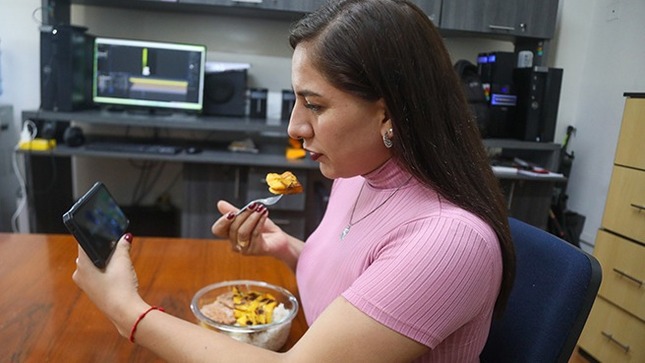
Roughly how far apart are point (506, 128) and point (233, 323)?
239cm

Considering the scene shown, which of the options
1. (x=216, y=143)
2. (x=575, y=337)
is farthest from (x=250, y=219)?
(x=216, y=143)

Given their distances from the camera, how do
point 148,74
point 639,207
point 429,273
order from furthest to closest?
point 148,74 < point 639,207 < point 429,273

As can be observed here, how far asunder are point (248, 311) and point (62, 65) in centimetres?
206

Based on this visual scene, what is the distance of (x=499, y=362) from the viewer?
2.59ft

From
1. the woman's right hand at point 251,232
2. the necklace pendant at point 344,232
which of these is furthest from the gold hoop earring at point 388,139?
the woman's right hand at point 251,232

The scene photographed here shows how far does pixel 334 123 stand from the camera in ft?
2.27

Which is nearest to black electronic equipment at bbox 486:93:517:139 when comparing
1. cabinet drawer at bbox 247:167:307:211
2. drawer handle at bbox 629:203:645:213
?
drawer handle at bbox 629:203:645:213

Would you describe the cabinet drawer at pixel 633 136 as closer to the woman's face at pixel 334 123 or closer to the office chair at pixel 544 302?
the office chair at pixel 544 302

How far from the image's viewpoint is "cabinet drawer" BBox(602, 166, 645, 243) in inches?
67.1

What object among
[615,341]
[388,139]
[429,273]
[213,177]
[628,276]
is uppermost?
[388,139]

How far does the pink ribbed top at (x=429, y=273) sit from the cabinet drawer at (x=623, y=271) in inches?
50.8

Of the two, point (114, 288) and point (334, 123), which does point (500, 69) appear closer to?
point (334, 123)

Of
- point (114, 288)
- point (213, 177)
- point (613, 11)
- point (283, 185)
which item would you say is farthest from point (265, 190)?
point (613, 11)

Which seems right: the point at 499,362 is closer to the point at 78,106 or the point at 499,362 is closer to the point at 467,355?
the point at 467,355
